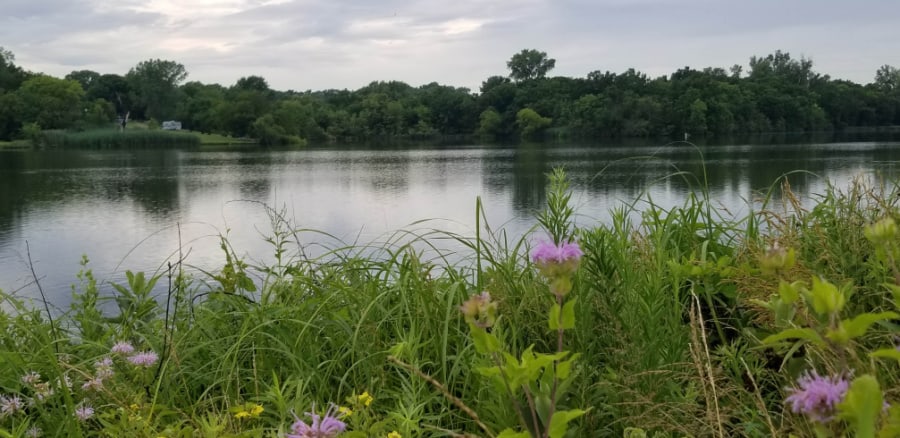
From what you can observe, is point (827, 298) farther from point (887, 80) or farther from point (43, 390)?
point (887, 80)

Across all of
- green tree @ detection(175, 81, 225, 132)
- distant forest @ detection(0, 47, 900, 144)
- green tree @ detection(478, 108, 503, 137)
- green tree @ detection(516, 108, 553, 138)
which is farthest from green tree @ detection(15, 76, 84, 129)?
green tree @ detection(516, 108, 553, 138)

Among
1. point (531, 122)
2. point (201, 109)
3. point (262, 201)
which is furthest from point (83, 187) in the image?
point (201, 109)

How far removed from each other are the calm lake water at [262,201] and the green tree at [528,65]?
206ft

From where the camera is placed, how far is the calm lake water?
8.34 metres

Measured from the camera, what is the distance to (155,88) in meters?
76.8

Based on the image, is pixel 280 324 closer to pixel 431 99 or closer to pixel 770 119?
pixel 770 119

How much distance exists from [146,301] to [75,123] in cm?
6615

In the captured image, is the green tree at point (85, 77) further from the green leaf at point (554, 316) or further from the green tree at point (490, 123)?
the green leaf at point (554, 316)

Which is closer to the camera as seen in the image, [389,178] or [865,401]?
[865,401]

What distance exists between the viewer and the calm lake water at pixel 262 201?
834cm

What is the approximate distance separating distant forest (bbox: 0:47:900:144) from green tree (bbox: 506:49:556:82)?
3236mm

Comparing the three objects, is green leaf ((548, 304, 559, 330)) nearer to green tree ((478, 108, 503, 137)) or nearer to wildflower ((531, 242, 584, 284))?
wildflower ((531, 242, 584, 284))

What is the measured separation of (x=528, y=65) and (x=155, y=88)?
45.8 m

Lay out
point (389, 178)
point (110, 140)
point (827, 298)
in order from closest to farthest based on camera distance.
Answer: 1. point (827, 298)
2. point (389, 178)
3. point (110, 140)
